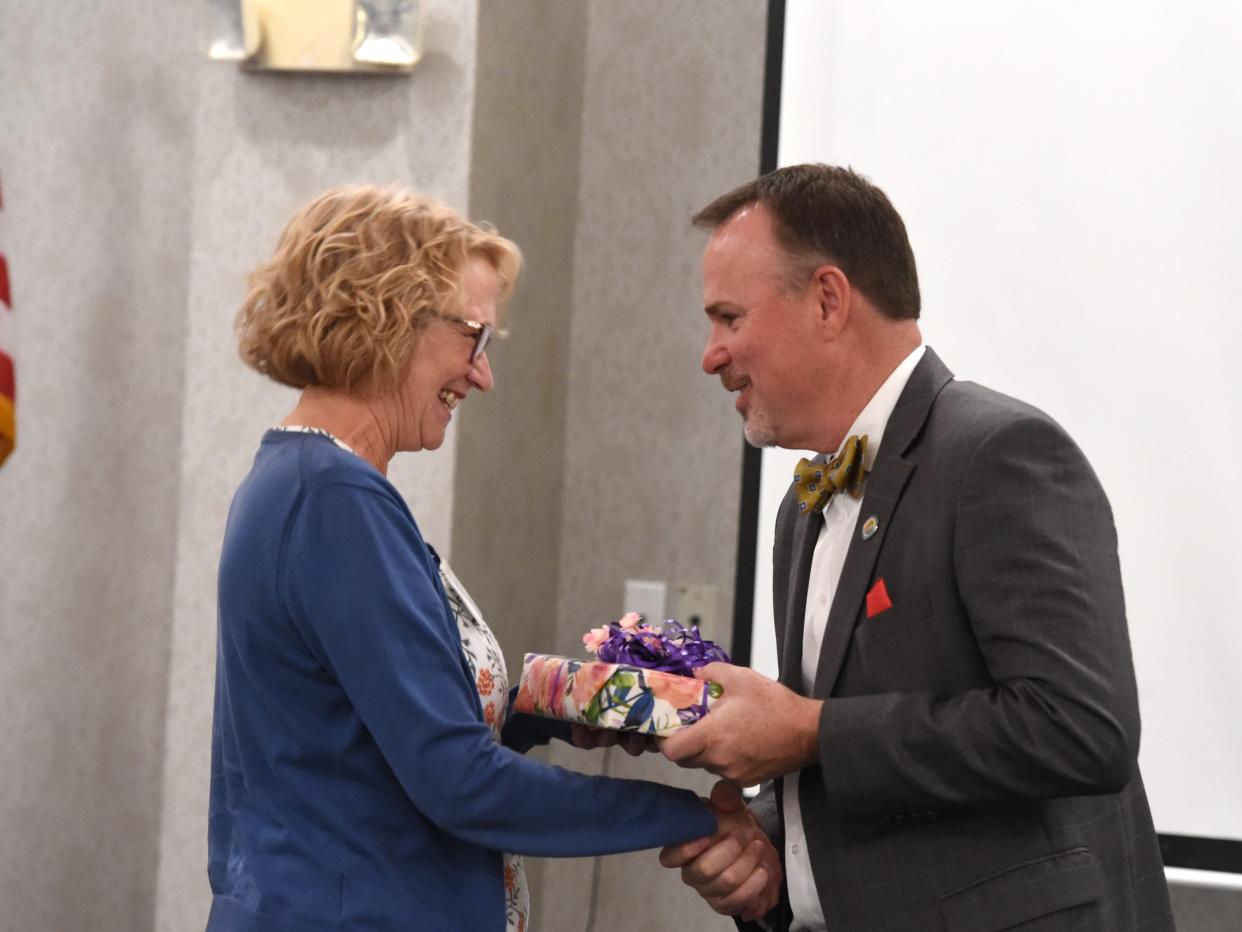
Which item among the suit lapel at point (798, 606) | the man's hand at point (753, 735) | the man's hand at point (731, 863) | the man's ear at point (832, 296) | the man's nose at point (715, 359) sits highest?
the man's ear at point (832, 296)

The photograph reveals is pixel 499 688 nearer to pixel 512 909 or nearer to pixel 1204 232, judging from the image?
pixel 512 909

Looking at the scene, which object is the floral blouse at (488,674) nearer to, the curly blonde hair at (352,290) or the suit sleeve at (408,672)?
the suit sleeve at (408,672)

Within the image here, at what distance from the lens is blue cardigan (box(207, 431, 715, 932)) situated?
156cm

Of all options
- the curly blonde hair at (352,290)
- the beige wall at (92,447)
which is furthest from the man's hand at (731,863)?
the beige wall at (92,447)

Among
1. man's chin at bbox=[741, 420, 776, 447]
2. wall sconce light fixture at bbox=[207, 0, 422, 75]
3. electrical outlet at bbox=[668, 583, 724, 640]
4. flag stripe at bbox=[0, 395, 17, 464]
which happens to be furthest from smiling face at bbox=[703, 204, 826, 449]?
flag stripe at bbox=[0, 395, 17, 464]

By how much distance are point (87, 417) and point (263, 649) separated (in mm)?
1976

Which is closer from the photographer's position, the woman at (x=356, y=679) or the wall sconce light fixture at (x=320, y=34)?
the woman at (x=356, y=679)

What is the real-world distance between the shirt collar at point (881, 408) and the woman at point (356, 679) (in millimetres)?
524

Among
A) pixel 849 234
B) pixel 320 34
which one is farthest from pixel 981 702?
pixel 320 34

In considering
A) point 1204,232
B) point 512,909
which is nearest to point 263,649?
point 512,909

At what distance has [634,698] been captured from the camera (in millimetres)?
1647

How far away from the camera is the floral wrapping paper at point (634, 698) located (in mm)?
1644

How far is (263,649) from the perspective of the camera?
1601mm

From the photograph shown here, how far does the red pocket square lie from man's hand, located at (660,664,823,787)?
126 mm
